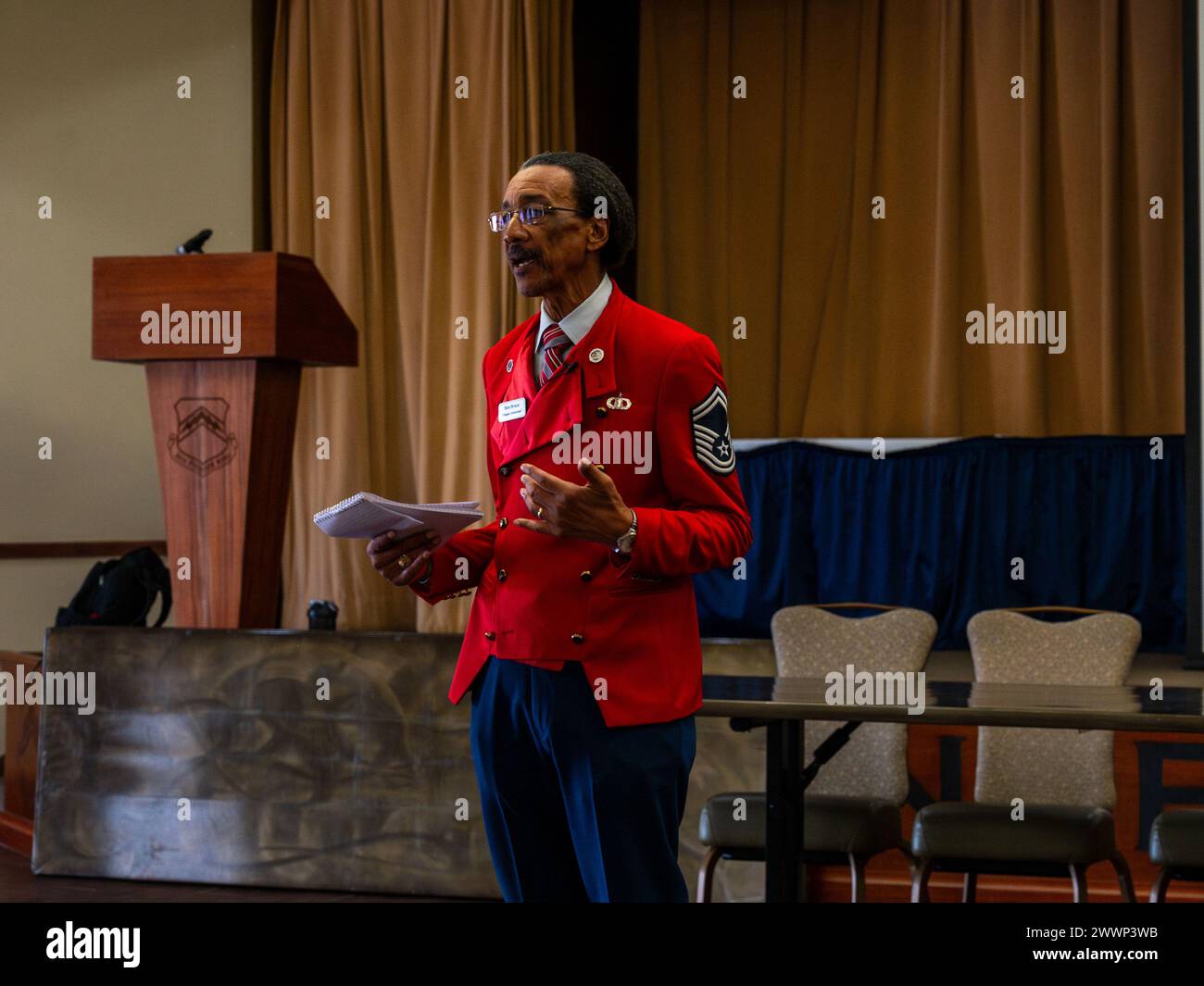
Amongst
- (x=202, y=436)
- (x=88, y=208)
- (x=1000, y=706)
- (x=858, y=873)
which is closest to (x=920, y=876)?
(x=858, y=873)

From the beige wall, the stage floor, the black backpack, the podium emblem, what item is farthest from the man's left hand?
the beige wall

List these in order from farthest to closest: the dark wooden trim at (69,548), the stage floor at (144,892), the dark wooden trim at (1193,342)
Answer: the dark wooden trim at (69,548), the dark wooden trim at (1193,342), the stage floor at (144,892)

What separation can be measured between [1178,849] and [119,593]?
3.32 meters

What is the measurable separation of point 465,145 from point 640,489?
4.33 m

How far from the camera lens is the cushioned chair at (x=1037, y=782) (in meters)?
3.29

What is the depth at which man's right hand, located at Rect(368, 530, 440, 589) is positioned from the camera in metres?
1.72

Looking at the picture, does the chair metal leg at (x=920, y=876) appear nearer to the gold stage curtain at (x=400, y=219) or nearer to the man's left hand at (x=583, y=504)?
the man's left hand at (x=583, y=504)

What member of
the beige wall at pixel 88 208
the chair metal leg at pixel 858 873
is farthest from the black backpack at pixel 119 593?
the chair metal leg at pixel 858 873

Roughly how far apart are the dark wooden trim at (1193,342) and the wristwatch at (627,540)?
3.61 meters

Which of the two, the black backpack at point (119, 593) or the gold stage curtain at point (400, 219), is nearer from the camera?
the black backpack at point (119, 593)

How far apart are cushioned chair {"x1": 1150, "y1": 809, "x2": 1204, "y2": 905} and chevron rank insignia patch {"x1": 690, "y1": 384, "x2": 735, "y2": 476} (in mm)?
2117

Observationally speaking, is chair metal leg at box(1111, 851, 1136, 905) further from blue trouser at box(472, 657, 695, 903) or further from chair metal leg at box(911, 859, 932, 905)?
blue trouser at box(472, 657, 695, 903)

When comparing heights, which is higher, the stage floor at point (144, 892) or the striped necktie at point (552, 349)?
the striped necktie at point (552, 349)

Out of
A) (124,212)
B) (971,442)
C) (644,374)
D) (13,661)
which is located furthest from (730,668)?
(124,212)
